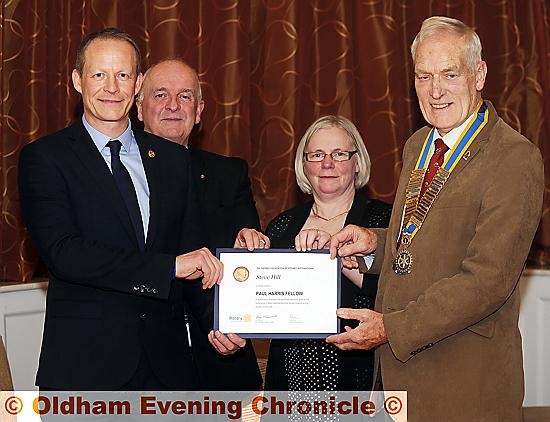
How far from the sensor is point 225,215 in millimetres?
3592

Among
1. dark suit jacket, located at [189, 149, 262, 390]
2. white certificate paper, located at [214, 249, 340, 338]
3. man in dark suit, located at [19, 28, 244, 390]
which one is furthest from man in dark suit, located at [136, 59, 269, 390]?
man in dark suit, located at [19, 28, 244, 390]

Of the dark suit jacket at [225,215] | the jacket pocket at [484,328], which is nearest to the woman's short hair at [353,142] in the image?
the dark suit jacket at [225,215]

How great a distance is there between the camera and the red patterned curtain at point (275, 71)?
477cm

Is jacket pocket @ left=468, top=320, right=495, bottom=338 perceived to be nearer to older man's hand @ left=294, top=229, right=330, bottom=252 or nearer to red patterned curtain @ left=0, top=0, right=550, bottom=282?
older man's hand @ left=294, top=229, right=330, bottom=252

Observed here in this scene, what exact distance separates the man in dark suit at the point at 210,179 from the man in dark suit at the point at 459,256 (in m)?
0.80

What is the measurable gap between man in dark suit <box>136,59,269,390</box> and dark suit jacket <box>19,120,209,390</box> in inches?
19.9

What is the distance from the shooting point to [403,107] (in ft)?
16.1

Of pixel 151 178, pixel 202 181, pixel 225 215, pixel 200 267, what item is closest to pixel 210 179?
pixel 202 181

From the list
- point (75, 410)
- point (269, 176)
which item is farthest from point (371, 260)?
point (269, 176)

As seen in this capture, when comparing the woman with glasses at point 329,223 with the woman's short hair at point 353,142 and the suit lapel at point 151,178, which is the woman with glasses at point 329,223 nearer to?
the woman's short hair at point 353,142

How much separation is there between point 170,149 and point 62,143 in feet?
1.23

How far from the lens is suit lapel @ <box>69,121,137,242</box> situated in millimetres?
2719

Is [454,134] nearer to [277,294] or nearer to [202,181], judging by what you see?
[277,294]

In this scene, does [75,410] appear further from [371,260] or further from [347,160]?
[347,160]
